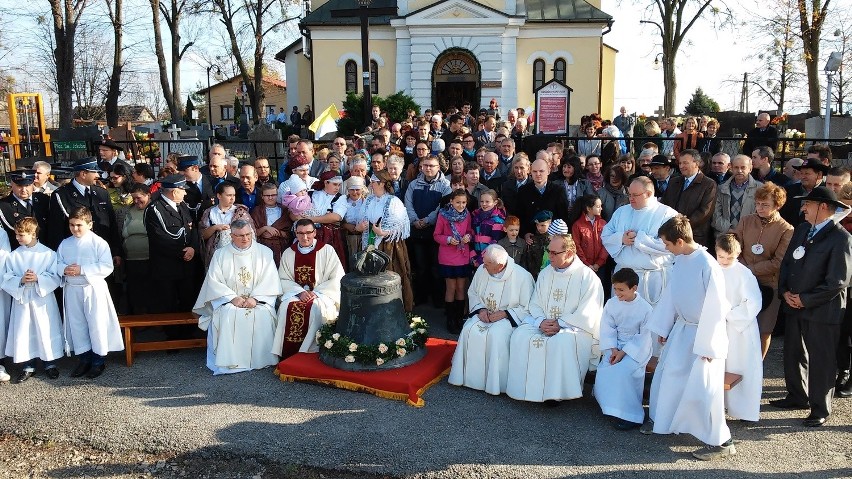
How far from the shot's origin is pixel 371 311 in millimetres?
6859

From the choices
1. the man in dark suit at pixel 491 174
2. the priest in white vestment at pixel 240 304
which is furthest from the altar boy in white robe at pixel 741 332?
the priest in white vestment at pixel 240 304

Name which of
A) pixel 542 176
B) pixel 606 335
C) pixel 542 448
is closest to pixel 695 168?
pixel 542 176

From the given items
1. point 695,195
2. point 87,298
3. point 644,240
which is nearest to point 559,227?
point 644,240

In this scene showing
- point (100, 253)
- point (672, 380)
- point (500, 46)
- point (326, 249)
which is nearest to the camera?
point (672, 380)

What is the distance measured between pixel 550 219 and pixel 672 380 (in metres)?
2.61

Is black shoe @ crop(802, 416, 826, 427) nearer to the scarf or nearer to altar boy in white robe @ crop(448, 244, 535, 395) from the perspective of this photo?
altar boy in white robe @ crop(448, 244, 535, 395)

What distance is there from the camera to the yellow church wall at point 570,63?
98.8ft

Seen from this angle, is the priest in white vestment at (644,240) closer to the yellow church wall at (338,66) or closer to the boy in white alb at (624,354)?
the boy in white alb at (624,354)

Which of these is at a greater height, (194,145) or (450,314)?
(194,145)

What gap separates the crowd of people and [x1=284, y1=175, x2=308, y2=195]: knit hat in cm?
4

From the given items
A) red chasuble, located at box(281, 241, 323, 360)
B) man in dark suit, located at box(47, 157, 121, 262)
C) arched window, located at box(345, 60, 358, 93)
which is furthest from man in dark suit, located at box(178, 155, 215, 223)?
arched window, located at box(345, 60, 358, 93)

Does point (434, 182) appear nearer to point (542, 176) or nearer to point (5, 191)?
point (542, 176)

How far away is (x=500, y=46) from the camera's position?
29.6 m

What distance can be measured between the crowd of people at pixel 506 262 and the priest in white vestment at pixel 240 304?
0.02 metres
